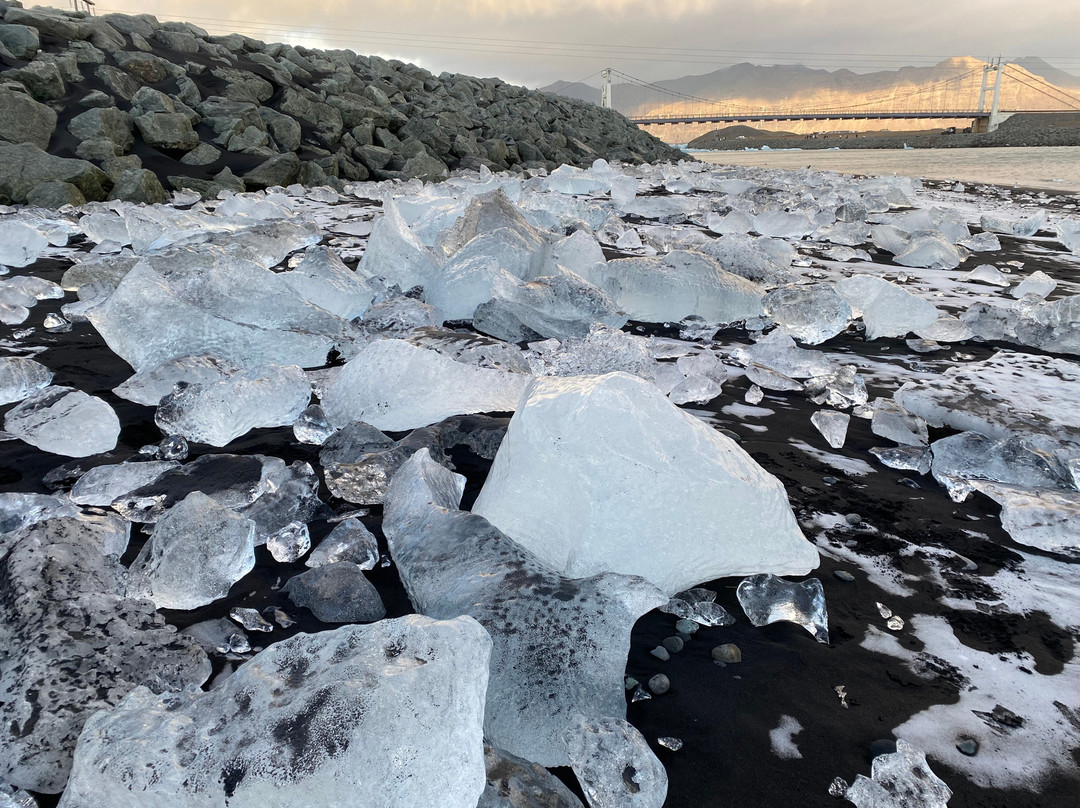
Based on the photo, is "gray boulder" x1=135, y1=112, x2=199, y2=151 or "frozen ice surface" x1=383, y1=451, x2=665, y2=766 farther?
"gray boulder" x1=135, y1=112, x2=199, y2=151

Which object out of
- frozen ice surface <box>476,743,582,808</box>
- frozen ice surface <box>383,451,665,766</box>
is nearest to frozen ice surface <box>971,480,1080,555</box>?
frozen ice surface <box>383,451,665,766</box>

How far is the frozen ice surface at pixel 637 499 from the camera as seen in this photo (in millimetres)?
1036

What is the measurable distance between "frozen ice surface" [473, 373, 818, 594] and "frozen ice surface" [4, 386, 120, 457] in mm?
934

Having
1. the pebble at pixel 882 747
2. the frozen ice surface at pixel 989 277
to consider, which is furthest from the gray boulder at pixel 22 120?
the pebble at pixel 882 747

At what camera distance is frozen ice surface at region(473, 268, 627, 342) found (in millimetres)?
2297

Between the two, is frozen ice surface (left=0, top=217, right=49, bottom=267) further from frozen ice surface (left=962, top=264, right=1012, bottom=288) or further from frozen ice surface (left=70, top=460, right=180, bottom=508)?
frozen ice surface (left=962, top=264, right=1012, bottom=288)

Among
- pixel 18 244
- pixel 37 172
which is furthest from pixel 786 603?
pixel 37 172

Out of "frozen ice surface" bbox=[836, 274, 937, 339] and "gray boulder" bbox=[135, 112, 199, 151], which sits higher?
"gray boulder" bbox=[135, 112, 199, 151]

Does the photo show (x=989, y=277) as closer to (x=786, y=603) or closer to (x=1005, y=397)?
(x=1005, y=397)

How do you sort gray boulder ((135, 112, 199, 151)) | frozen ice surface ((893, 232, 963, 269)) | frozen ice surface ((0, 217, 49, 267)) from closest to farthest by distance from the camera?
frozen ice surface ((0, 217, 49, 267)) < frozen ice surface ((893, 232, 963, 269)) < gray boulder ((135, 112, 199, 151))

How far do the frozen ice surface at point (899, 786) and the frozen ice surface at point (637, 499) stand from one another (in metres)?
0.34

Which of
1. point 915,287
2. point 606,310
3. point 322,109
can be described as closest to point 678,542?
point 606,310

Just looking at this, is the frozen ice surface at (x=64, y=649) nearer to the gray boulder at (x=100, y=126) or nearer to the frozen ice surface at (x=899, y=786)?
the frozen ice surface at (x=899, y=786)

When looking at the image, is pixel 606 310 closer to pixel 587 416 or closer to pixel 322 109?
pixel 587 416
